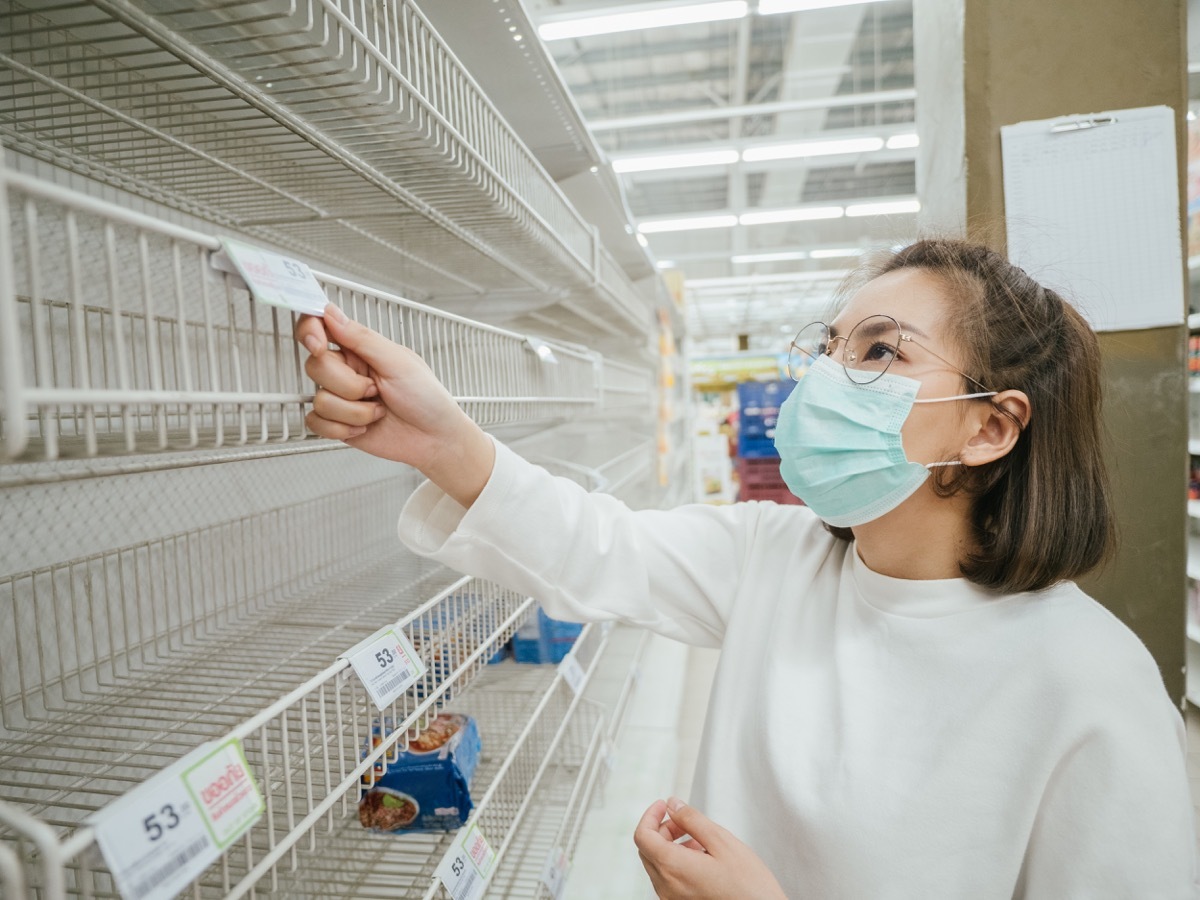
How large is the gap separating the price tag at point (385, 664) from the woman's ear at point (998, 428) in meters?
0.86

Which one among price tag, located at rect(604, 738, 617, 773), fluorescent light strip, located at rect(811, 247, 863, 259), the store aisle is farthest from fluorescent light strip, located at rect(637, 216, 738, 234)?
price tag, located at rect(604, 738, 617, 773)

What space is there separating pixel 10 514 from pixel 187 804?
728 mm

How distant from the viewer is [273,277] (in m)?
0.63

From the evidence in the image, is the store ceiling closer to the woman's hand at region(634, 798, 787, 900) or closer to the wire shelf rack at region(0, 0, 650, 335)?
the wire shelf rack at region(0, 0, 650, 335)

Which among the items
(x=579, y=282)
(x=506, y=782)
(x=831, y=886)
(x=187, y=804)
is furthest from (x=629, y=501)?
(x=187, y=804)

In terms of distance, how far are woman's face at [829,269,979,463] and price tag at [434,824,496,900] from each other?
37.4 inches

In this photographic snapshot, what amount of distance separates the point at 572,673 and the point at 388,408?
1339mm

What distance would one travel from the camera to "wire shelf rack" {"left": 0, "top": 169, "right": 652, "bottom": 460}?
1.52 ft

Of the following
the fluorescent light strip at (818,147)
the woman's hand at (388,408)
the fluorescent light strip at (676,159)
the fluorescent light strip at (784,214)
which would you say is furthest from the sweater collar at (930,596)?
the fluorescent light strip at (784,214)

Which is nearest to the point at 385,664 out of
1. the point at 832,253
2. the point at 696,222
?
the point at 696,222

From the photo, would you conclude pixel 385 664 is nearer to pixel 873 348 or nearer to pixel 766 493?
pixel 873 348

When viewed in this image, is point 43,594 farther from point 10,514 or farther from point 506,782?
point 506,782

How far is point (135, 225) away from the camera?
521 mm

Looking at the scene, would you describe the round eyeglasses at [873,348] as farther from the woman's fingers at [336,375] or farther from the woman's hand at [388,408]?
the woman's fingers at [336,375]
